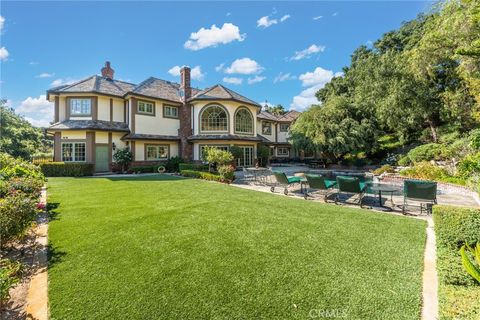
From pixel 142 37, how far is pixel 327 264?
57.6ft

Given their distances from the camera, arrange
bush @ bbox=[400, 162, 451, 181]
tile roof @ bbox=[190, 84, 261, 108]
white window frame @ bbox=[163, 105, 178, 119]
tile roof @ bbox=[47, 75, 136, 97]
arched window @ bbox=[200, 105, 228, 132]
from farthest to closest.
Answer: white window frame @ bbox=[163, 105, 178, 119] < arched window @ bbox=[200, 105, 228, 132] < tile roof @ bbox=[190, 84, 261, 108] < tile roof @ bbox=[47, 75, 136, 97] < bush @ bbox=[400, 162, 451, 181]

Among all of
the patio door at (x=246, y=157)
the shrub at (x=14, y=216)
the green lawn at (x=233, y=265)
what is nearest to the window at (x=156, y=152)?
the patio door at (x=246, y=157)

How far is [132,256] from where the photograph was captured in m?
4.35

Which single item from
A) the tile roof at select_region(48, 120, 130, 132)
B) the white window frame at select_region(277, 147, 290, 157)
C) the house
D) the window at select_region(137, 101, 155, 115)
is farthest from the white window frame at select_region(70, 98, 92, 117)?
the white window frame at select_region(277, 147, 290, 157)

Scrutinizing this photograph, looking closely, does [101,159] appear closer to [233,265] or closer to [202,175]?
[202,175]

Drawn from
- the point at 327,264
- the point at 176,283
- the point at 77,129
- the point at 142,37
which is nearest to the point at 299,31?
the point at 142,37

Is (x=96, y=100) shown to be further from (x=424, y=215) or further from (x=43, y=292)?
(x=424, y=215)

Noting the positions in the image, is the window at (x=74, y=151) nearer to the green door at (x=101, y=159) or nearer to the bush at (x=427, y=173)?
the green door at (x=101, y=159)

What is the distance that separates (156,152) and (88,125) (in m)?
6.31

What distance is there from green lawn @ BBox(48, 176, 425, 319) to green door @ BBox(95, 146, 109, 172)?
15.0 m

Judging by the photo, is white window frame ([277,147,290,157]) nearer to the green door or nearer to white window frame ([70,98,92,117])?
the green door

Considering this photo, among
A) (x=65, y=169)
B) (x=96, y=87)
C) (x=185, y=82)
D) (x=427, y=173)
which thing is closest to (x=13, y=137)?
(x=96, y=87)

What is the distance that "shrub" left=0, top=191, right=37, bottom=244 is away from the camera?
4386 mm

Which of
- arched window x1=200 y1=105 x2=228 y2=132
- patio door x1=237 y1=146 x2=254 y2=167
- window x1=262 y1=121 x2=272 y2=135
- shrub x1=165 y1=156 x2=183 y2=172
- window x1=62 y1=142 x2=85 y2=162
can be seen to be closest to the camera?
window x1=62 y1=142 x2=85 y2=162
